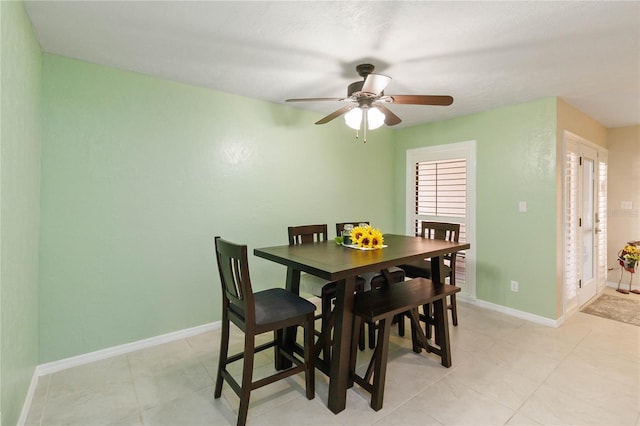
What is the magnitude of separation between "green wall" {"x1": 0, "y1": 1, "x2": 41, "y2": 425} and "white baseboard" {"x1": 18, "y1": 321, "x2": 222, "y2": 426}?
0.33ft

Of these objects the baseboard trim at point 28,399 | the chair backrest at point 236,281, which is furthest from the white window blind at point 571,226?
the baseboard trim at point 28,399

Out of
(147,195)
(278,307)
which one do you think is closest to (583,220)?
(278,307)

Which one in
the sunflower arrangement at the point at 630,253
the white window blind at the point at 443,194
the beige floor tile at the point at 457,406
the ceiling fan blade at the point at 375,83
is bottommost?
the beige floor tile at the point at 457,406

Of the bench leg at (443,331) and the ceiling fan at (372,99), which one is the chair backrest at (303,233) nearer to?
the ceiling fan at (372,99)

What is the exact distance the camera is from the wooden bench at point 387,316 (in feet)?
6.31

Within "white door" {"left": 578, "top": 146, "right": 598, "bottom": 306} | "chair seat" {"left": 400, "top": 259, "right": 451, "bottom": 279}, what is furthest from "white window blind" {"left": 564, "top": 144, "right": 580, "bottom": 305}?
"chair seat" {"left": 400, "top": 259, "right": 451, "bottom": 279}

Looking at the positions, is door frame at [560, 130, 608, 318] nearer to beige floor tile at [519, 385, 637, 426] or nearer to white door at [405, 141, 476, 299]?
white door at [405, 141, 476, 299]

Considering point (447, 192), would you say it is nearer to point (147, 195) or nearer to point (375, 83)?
point (375, 83)

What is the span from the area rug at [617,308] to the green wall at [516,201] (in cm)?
86

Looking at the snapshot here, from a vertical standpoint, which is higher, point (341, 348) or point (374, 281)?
point (374, 281)

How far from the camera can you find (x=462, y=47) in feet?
6.98

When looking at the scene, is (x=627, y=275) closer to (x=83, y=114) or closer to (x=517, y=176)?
(x=517, y=176)

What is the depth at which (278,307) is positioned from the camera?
194 centimetres

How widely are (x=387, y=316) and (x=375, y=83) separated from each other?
153cm
